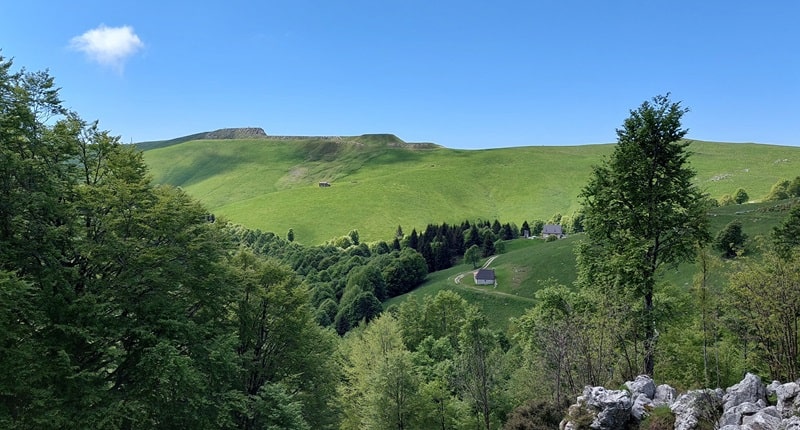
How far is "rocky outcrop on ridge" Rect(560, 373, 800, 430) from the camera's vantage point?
14.2 m

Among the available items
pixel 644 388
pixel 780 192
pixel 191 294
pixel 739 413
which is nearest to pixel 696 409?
pixel 739 413

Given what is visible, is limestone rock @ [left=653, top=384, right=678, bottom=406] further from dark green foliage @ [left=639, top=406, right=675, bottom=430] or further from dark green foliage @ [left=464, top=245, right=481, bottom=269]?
dark green foliage @ [left=464, top=245, right=481, bottom=269]

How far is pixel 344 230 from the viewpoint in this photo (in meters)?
182

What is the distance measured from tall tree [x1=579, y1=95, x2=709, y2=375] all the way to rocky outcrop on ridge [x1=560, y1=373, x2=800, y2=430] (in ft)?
15.0

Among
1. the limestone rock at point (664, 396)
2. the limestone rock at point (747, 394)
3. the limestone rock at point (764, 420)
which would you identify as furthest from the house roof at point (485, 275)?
the limestone rock at point (764, 420)

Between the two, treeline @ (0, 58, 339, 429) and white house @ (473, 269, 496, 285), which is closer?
treeline @ (0, 58, 339, 429)

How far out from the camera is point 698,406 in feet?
52.0

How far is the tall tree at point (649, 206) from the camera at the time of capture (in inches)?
890

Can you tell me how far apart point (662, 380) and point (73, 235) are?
29.7 metres

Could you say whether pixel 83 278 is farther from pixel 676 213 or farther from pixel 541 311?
pixel 541 311

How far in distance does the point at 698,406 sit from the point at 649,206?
9.86m

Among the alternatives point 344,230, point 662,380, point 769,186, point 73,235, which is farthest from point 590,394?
point 769,186

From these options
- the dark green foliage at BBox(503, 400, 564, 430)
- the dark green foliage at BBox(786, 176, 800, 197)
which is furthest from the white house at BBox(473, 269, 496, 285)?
the dark green foliage at BBox(786, 176, 800, 197)

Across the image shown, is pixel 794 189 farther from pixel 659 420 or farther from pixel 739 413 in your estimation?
pixel 739 413
